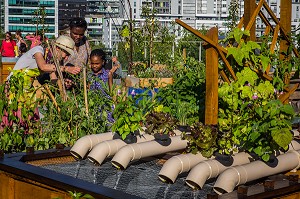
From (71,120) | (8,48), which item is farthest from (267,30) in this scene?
(8,48)

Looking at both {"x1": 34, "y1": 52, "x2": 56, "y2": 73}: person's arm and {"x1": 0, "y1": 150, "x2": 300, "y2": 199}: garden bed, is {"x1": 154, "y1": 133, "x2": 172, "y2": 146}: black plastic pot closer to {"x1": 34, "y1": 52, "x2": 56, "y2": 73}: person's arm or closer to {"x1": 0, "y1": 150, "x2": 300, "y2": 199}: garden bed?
{"x1": 0, "y1": 150, "x2": 300, "y2": 199}: garden bed

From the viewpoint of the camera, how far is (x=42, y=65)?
6.88 m

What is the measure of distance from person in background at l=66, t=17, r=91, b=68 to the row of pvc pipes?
2.72 metres

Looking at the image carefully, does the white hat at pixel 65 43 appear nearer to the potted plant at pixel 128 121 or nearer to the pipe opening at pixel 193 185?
the potted plant at pixel 128 121

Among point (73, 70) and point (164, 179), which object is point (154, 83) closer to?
point (73, 70)

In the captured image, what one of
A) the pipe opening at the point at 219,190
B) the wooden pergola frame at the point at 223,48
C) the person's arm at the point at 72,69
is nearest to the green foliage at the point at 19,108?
the person's arm at the point at 72,69

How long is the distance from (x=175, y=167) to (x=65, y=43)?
124 inches

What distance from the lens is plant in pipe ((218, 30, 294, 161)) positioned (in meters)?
3.90

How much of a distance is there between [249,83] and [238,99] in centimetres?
18

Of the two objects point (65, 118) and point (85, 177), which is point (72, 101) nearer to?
point (65, 118)

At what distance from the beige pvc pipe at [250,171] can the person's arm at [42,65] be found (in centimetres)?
302

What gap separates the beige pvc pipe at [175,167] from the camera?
13.0ft

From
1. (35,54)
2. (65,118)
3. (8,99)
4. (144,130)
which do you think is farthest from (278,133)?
(35,54)

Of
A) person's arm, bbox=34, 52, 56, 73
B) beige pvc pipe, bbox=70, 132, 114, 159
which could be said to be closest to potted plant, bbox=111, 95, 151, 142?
beige pvc pipe, bbox=70, 132, 114, 159
